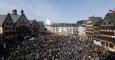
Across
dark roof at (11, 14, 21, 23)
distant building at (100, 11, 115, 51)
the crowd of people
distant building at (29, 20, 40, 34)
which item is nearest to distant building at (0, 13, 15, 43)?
dark roof at (11, 14, 21, 23)

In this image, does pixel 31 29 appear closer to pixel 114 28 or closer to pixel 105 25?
pixel 105 25

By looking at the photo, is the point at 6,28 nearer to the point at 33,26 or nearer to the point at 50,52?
the point at 50,52

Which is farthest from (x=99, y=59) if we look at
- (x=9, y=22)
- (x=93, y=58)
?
(x=9, y=22)

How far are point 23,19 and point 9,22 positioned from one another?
19904mm

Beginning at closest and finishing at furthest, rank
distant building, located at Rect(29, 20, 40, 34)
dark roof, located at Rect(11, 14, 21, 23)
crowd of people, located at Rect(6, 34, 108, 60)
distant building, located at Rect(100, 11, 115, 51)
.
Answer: crowd of people, located at Rect(6, 34, 108, 60), distant building, located at Rect(100, 11, 115, 51), dark roof, located at Rect(11, 14, 21, 23), distant building, located at Rect(29, 20, 40, 34)

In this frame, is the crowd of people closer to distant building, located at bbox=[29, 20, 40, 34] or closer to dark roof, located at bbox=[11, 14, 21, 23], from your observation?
dark roof, located at bbox=[11, 14, 21, 23]

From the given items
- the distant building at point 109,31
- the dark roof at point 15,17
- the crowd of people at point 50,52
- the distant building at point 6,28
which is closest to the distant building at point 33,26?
the dark roof at point 15,17

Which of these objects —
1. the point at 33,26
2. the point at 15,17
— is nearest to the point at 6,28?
the point at 15,17

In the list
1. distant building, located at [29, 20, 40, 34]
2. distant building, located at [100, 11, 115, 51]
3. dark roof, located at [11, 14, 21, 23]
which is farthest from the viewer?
distant building, located at [29, 20, 40, 34]

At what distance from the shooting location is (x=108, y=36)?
95500 mm

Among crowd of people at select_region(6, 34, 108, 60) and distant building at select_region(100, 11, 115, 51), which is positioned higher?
distant building at select_region(100, 11, 115, 51)

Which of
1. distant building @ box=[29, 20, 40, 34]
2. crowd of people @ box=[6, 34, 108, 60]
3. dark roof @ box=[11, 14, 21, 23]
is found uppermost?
dark roof @ box=[11, 14, 21, 23]

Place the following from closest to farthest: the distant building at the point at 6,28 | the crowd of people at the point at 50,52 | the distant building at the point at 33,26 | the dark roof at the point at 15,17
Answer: the crowd of people at the point at 50,52, the distant building at the point at 6,28, the dark roof at the point at 15,17, the distant building at the point at 33,26

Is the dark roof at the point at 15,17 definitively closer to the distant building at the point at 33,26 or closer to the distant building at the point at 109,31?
the distant building at the point at 33,26
